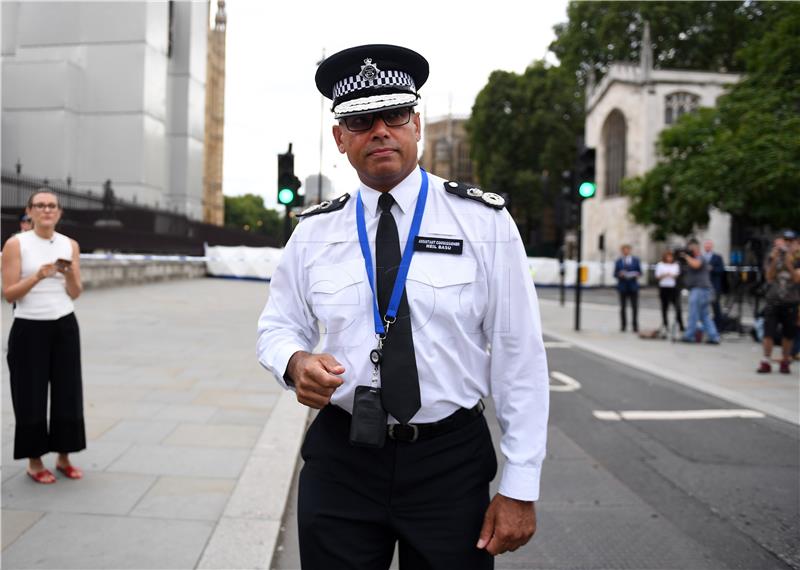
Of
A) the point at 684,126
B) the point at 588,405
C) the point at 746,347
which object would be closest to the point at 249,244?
the point at 684,126

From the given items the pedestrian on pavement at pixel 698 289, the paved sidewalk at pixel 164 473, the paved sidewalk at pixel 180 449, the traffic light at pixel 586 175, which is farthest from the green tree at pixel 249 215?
the paved sidewalk at pixel 164 473

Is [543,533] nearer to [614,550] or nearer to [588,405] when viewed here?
[614,550]

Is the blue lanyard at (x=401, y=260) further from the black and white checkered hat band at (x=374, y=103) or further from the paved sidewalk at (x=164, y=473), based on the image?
the paved sidewalk at (x=164, y=473)

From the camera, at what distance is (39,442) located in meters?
4.09

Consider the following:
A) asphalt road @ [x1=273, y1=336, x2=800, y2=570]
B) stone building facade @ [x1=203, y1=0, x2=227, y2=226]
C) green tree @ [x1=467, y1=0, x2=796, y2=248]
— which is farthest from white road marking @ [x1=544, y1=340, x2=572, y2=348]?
stone building facade @ [x1=203, y1=0, x2=227, y2=226]

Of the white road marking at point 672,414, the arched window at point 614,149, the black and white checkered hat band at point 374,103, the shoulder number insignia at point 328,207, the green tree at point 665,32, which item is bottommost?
the white road marking at point 672,414

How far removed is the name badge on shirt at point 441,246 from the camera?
176 centimetres

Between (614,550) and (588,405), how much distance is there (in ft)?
11.6

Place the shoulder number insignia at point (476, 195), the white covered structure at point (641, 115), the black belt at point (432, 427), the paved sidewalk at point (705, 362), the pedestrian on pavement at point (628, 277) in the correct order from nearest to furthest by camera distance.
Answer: the black belt at point (432, 427) → the shoulder number insignia at point (476, 195) → the paved sidewalk at point (705, 362) → the pedestrian on pavement at point (628, 277) → the white covered structure at point (641, 115)

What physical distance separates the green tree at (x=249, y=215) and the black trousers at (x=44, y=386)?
101941mm

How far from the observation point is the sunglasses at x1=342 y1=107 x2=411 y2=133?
5.88 feet

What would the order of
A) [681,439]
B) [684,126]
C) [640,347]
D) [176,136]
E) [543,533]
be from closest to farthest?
[543,533], [681,439], [640,347], [684,126], [176,136]

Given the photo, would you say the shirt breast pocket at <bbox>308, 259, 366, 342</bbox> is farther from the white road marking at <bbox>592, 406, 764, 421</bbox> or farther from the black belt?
the white road marking at <bbox>592, 406, 764, 421</bbox>

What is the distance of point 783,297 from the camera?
29.8 feet
